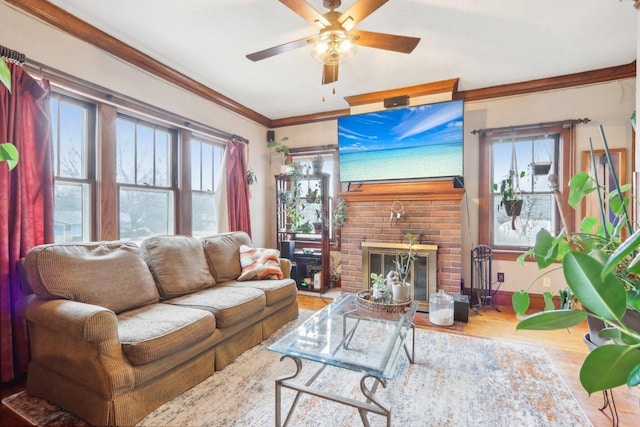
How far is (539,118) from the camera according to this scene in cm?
342

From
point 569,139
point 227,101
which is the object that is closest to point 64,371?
point 227,101

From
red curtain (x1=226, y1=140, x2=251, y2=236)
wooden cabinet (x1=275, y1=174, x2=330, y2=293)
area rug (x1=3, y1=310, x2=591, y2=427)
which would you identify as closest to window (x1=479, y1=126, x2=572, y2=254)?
area rug (x1=3, y1=310, x2=591, y2=427)

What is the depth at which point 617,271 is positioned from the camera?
97 cm

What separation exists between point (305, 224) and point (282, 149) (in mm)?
1246

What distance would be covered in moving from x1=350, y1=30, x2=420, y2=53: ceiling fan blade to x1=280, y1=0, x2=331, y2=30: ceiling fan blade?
0.21 metres

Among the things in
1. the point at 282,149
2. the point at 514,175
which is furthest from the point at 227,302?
the point at 514,175

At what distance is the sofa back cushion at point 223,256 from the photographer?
285 centimetres

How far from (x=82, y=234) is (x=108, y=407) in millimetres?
1588

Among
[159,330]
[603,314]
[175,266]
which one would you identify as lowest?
[159,330]

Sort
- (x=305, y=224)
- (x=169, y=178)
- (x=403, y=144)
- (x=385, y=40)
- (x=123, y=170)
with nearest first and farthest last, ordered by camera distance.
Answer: (x=385, y=40), (x=123, y=170), (x=169, y=178), (x=403, y=144), (x=305, y=224)

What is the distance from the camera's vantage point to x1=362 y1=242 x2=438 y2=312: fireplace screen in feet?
11.1

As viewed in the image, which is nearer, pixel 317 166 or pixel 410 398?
pixel 410 398

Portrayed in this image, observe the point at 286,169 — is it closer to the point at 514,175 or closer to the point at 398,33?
the point at 398,33

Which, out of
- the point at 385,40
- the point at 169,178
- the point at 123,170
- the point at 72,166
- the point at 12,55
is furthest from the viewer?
the point at 169,178
